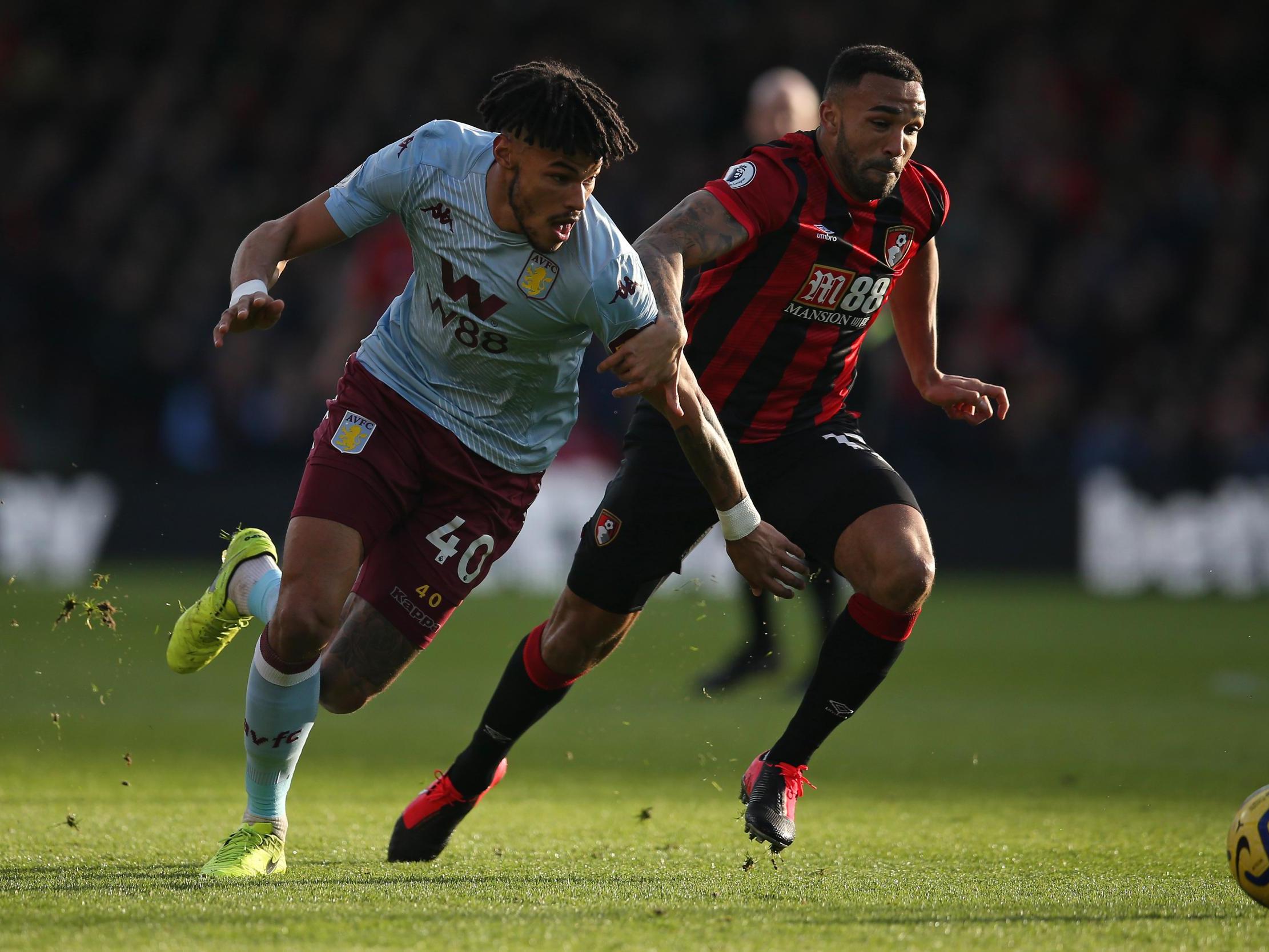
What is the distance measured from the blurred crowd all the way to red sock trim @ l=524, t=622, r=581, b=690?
26.4ft

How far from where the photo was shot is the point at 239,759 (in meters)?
6.50

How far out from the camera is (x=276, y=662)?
4.26m

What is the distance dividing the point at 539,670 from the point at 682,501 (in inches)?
26.4

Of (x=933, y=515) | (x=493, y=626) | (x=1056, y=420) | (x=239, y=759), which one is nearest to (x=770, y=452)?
(x=239, y=759)

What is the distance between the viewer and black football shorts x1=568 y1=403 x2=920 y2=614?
15.2 feet

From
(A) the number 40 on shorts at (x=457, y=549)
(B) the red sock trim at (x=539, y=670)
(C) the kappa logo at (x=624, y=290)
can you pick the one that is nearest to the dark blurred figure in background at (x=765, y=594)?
(B) the red sock trim at (x=539, y=670)

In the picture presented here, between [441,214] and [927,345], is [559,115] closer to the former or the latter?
[441,214]

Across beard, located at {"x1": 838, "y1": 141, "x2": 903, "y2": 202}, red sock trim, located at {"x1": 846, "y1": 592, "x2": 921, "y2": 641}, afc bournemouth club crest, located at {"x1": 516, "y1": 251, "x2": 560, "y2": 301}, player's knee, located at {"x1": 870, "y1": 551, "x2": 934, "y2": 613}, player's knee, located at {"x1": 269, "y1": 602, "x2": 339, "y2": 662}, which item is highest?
beard, located at {"x1": 838, "y1": 141, "x2": 903, "y2": 202}

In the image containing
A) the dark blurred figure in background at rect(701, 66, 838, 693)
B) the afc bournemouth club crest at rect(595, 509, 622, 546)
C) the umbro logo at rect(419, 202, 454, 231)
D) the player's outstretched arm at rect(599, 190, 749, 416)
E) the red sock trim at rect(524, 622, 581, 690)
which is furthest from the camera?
the dark blurred figure in background at rect(701, 66, 838, 693)

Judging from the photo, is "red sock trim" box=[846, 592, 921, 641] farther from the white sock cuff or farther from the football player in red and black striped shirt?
the white sock cuff

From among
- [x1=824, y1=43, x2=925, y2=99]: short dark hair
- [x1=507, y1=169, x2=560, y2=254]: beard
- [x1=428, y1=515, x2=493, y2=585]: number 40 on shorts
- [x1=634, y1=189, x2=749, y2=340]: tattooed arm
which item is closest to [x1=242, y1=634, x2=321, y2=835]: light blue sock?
[x1=428, y1=515, x2=493, y2=585]: number 40 on shorts

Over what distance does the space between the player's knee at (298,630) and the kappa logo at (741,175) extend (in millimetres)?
1649

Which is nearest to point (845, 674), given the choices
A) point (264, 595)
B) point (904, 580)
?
point (904, 580)

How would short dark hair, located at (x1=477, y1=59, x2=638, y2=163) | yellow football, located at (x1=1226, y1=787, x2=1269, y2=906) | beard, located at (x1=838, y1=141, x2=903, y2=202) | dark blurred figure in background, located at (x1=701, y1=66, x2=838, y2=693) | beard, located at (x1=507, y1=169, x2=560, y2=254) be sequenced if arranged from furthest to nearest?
dark blurred figure in background, located at (x1=701, y1=66, x2=838, y2=693) < beard, located at (x1=838, y1=141, x2=903, y2=202) < beard, located at (x1=507, y1=169, x2=560, y2=254) < short dark hair, located at (x1=477, y1=59, x2=638, y2=163) < yellow football, located at (x1=1226, y1=787, x2=1269, y2=906)
